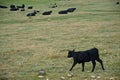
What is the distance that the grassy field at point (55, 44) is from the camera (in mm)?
13430

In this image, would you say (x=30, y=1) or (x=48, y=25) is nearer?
(x=48, y=25)

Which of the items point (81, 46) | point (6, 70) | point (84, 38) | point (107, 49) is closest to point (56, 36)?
point (84, 38)

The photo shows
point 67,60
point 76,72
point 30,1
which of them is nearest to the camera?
point 76,72

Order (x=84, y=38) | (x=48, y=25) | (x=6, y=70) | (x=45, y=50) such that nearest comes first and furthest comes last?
(x=6, y=70) < (x=45, y=50) < (x=84, y=38) < (x=48, y=25)

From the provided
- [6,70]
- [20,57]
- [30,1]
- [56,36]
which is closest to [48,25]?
[56,36]

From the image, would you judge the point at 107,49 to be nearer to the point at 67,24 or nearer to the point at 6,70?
the point at 6,70

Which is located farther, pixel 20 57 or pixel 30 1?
pixel 30 1

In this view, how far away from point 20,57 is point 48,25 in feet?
41.1

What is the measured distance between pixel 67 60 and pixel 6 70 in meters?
3.07

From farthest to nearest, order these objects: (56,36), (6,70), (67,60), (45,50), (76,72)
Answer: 1. (56,36)
2. (45,50)
3. (67,60)
4. (6,70)
5. (76,72)

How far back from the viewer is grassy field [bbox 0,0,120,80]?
44.1 ft

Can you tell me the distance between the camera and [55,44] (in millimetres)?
19750

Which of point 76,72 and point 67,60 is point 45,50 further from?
point 76,72

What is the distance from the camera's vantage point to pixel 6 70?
14117mm
